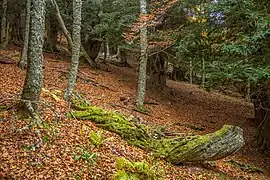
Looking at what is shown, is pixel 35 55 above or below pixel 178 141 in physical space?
above

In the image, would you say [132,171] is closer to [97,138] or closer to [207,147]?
[97,138]

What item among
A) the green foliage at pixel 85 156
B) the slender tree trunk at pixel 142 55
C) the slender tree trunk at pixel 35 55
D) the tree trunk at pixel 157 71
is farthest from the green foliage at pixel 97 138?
the tree trunk at pixel 157 71

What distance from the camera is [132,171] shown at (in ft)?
21.2

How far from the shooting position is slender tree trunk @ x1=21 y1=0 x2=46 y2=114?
6906mm

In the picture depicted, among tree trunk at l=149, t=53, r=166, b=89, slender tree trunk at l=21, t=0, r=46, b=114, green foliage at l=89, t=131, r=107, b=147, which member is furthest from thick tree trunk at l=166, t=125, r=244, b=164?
tree trunk at l=149, t=53, r=166, b=89

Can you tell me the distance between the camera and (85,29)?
19.3 metres

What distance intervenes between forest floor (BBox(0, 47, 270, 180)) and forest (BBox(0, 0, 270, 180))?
3 cm

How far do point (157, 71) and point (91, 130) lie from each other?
40.4ft

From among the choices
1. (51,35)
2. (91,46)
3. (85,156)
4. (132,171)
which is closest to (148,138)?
(132,171)

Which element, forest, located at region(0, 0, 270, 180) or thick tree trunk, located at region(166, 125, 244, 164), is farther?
thick tree trunk, located at region(166, 125, 244, 164)

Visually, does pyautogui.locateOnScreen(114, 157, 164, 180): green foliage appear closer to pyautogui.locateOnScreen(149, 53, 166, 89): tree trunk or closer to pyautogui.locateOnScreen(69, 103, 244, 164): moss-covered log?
pyautogui.locateOnScreen(69, 103, 244, 164): moss-covered log

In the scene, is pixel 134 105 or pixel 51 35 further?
pixel 51 35

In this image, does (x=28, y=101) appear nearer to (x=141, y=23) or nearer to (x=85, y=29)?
(x=141, y=23)

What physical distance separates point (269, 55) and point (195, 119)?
19.6 ft
